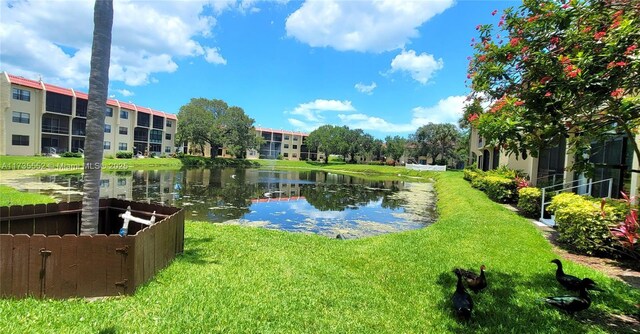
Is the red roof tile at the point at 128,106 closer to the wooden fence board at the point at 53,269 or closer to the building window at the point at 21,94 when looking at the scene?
the building window at the point at 21,94

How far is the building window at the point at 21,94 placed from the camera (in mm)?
39438

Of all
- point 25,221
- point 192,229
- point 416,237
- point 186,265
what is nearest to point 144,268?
point 186,265

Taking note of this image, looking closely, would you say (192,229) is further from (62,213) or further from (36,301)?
(36,301)

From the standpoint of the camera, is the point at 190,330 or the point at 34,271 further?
the point at 34,271

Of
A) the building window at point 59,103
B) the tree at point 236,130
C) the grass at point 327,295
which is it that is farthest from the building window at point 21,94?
the grass at point 327,295

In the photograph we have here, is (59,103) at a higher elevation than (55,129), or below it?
higher

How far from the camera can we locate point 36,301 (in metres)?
4.18

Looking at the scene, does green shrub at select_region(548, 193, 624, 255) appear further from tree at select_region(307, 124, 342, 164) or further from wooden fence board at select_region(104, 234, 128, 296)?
tree at select_region(307, 124, 342, 164)

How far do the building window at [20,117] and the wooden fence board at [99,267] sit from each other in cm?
4882

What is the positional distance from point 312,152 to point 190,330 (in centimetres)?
9619

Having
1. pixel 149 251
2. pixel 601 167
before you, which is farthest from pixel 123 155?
pixel 601 167

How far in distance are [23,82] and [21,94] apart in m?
1.45

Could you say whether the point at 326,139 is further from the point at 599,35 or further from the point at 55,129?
the point at 599,35

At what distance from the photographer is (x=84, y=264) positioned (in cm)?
447
